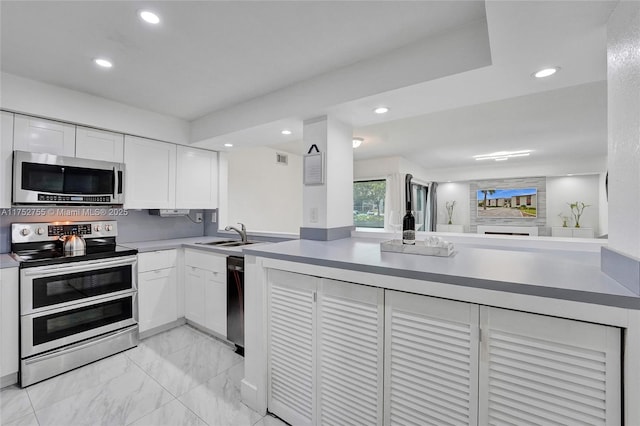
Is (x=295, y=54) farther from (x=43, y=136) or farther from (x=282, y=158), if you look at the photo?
(x=282, y=158)

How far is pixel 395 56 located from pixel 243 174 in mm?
3042

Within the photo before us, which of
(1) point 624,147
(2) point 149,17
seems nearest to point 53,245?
(2) point 149,17

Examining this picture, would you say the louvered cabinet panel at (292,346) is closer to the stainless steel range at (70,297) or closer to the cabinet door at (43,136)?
the stainless steel range at (70,297)

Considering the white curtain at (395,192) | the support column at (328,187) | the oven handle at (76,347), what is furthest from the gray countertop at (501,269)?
the white curtain at (395,192)

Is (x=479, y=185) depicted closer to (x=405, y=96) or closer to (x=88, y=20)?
(x=405, y=96)

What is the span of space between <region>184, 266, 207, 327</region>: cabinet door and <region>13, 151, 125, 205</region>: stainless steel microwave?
102 cm

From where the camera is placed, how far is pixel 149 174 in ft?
10.1

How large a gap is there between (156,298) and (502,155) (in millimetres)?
6049

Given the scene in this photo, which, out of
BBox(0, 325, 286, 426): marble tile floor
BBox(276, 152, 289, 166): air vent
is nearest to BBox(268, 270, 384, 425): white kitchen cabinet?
BBox(0, 325, 286, 426): marble tile floor

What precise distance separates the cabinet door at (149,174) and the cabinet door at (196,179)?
87 mm

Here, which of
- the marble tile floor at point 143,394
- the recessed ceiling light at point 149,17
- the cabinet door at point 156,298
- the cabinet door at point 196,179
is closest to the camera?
the recessed ceiling light at point 149,17

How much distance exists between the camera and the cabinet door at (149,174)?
292cm

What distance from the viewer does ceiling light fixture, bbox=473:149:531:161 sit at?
16.9 ft

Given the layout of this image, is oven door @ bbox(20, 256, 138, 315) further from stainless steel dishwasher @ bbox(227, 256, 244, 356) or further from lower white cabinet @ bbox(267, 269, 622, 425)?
lower white cabinet @ bbox(267, 269, 622, 425)
